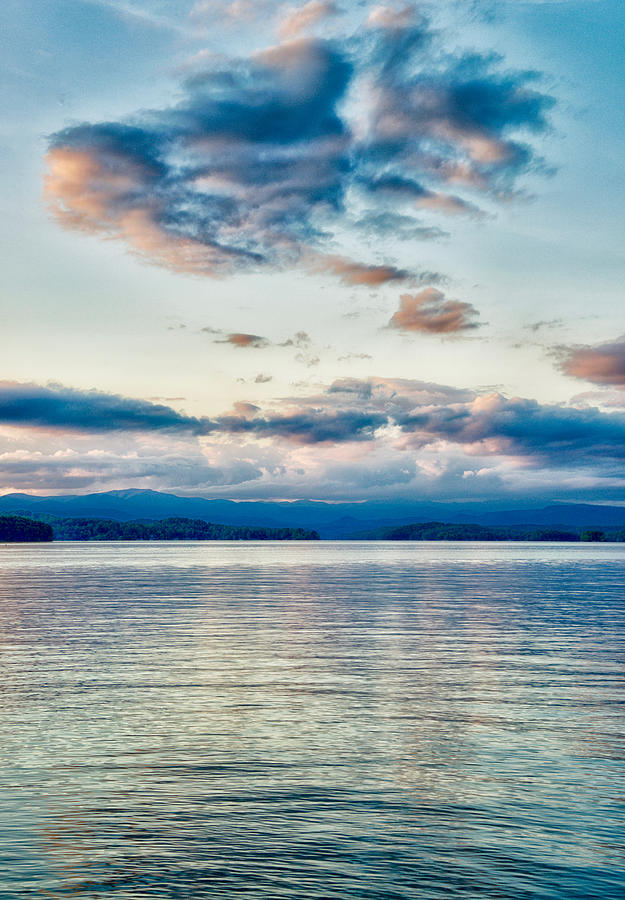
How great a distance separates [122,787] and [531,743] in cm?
1269

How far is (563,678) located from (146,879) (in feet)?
85.8

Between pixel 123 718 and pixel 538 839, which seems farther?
pixel 123 718

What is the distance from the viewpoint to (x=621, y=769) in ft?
77.3

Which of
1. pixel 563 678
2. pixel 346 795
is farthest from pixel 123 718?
pixel 563 678

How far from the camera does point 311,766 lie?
23.8m

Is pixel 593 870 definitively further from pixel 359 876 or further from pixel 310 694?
pixel 310 694

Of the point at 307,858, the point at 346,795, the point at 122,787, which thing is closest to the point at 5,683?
the point at 122,787

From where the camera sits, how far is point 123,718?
2952 centimetres

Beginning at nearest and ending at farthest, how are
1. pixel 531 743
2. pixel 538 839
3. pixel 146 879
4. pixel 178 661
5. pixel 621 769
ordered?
1. pixel 146 879
2. pixel 538 839
3. pixel 621 769
4. pixel 531 743
5. pixel 178 661

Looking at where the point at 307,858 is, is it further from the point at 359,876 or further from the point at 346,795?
the point at 346,795

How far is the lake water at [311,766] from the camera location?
16641 millimetres

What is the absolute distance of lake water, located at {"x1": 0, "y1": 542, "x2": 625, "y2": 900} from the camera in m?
16.6

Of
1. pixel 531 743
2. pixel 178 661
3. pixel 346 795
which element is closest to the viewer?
pixel 346 795

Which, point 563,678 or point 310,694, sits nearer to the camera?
point 310,694
